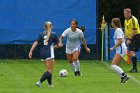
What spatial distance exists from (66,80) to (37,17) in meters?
10.6

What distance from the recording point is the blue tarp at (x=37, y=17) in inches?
1155

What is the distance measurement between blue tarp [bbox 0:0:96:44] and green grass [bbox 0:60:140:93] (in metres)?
2.16

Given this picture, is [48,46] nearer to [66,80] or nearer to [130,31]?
[66,80]

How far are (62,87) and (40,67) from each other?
29.0ft

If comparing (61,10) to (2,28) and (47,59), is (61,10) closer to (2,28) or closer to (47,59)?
(2,28)

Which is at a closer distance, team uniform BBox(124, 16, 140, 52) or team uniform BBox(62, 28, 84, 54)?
team uniform BBox(62, 28, 84, 54)

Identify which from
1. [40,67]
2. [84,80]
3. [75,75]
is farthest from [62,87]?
[40,67]

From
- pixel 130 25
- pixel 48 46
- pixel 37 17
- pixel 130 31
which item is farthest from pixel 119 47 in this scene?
pixel 37 17

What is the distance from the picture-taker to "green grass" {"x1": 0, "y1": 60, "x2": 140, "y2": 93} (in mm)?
16234

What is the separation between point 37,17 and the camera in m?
29.6

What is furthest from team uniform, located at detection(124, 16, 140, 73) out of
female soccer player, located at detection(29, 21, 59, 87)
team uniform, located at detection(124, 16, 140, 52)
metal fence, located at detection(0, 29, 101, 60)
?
female soccer player, located at detection(29, 21, 59, 87)

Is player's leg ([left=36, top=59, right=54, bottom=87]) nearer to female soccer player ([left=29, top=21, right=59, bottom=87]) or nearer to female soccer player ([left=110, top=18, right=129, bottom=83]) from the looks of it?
female soccer player ([left=29, top=21, right=59, bottom=87])

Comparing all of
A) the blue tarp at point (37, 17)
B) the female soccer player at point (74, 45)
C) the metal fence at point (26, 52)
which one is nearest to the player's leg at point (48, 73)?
the female soccer player at point (74, 45)

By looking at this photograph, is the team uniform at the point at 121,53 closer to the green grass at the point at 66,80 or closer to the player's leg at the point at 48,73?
the green grass at the point at 66,80
